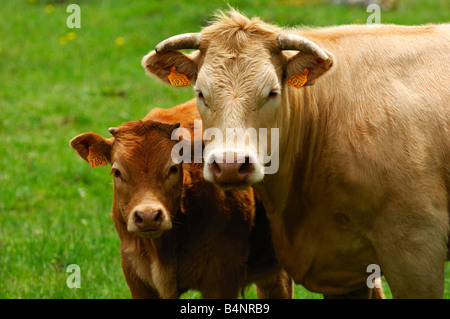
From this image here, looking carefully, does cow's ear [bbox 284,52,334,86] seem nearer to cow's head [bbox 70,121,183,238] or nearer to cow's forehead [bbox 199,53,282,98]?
cow's forehead [bbox 199,53,282,98]

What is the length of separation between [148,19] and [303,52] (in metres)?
11.4

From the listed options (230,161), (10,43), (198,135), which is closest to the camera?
(230,161)

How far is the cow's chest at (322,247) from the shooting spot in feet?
17.6

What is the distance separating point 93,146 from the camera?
5742 mm

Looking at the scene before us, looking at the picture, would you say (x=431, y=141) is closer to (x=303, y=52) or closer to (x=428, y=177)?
(x=428, y=177)

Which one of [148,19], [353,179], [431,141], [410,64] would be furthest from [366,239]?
[148,19]

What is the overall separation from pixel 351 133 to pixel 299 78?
1.85ft

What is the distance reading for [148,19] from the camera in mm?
15938

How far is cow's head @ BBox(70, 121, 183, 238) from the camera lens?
5302 millimetres

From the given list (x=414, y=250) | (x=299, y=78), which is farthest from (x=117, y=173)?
(x=414, y=250)

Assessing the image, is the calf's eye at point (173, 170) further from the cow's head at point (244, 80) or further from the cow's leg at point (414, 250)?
the cow's leg at point (414, 250)

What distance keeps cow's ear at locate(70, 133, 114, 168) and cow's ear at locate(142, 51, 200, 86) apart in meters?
0.68

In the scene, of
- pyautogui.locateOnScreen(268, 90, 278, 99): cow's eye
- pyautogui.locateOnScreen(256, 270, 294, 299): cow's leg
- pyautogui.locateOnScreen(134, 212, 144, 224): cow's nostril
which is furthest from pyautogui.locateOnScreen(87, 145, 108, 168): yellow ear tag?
pyautogui.locateOnScreen(256, 270, 294, 299): cow's leg

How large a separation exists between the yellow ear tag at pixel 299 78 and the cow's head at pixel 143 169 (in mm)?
1080
